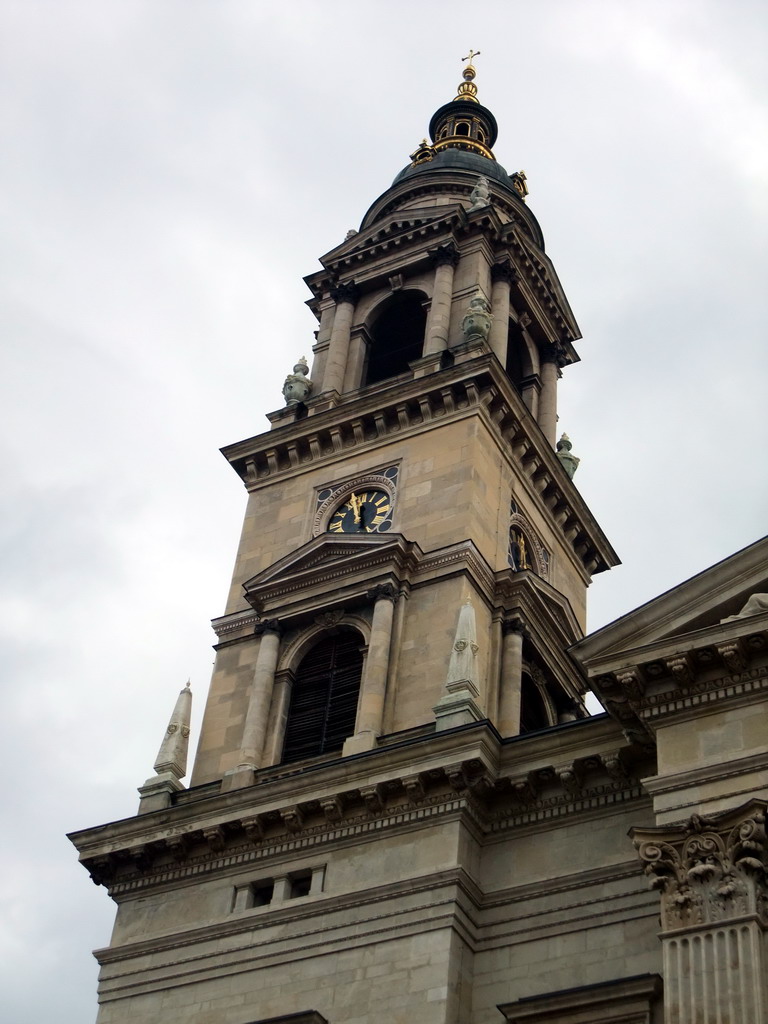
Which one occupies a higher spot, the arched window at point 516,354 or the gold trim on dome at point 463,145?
the gold trim on dome at point 463,145

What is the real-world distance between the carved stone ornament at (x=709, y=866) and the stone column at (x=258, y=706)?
1087 cm

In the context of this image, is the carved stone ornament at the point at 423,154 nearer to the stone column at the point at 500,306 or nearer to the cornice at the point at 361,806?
the stone column at the point at 500,306

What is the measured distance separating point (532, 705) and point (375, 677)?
4828 millimetres

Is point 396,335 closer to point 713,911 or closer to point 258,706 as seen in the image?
point 258,706

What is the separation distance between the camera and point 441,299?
43562 millimetres

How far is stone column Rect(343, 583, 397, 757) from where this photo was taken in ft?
104

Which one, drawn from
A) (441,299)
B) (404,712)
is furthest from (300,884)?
(441,299)

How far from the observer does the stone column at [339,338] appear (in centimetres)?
4306

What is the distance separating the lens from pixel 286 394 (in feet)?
140

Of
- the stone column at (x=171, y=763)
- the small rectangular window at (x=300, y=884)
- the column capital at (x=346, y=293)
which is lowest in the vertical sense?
the small rectangular window at (x=300, y=884)

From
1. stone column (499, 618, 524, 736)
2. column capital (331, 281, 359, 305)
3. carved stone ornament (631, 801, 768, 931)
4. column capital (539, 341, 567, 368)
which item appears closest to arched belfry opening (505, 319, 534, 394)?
column capital (539, 341, 567, 368)

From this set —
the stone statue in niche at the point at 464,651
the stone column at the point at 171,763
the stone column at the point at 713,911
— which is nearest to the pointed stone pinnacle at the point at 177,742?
the stone column at the point at 171,763

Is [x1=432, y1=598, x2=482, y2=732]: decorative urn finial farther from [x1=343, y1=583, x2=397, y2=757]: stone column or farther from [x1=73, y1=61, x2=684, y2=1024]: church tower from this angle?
[x1=343, y1=583, x2=397, y2=757]: stone column

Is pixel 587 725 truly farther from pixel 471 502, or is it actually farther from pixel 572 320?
pixel 572 320
